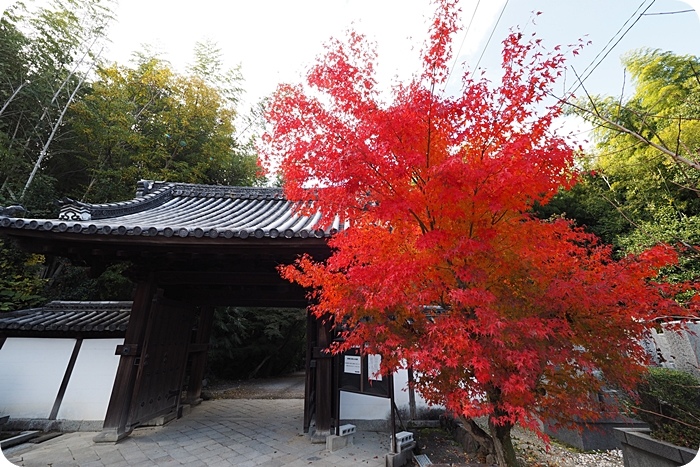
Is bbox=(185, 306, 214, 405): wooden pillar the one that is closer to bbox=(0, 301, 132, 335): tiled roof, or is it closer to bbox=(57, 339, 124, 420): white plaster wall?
bbox=(0, 301, 132, 335): tiled roof

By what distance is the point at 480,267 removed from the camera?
128 inches

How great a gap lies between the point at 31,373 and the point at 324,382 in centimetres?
584

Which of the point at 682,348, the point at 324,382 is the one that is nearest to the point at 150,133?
the point at 324,382

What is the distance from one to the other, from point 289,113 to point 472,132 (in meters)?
2.64

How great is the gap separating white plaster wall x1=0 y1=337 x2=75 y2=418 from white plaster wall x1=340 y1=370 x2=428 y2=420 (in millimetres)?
5730

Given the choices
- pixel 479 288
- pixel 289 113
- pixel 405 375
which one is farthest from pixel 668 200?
pixel 289 113

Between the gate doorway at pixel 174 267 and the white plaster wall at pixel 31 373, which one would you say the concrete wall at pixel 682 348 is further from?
the white plaster wall at pixel 31 373

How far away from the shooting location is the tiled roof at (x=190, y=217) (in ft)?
15.8

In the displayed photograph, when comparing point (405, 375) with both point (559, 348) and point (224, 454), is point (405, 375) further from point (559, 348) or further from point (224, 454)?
point (559, 348)

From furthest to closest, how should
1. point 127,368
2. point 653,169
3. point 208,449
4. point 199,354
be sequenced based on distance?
point 653,169 < point 199,354 < point 127,368 < point 208,449

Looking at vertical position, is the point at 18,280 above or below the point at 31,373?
above

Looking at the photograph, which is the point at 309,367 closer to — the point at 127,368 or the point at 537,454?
the point at 127,368

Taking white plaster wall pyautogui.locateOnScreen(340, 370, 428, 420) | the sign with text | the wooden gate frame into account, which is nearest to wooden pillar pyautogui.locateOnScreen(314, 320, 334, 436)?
the sign with text

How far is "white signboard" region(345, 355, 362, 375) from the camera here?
5.25 meters
